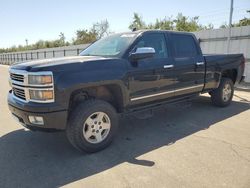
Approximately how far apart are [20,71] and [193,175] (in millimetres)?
2826

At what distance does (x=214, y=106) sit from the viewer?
7.11 m

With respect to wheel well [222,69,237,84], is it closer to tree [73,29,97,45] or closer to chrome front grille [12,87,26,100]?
chrome front grille [12,87,26,100]

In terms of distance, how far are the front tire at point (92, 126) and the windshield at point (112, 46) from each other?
103 cm

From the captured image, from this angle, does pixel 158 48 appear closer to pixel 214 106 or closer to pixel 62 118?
pixel 62 118

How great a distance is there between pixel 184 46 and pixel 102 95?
239cm

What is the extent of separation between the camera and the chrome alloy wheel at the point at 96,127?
13.5 feet

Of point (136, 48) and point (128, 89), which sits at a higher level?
point (136, 48)

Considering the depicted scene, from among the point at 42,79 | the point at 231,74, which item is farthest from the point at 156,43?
the point at 231,74

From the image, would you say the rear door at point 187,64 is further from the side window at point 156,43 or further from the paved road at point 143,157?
the paved road at point 143,157

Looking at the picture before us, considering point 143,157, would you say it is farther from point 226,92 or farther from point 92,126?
point 226,92

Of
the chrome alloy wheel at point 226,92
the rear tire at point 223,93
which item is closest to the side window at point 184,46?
the rear tire at point 223,93

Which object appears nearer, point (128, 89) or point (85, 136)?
point (85, 136)

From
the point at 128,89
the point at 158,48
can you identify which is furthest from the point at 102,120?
the point at 158,48

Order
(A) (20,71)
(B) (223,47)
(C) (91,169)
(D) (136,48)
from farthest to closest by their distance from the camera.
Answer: (B) (223,47) < (D) (136,48) < (A) (20,71) < (C) (91,169)
